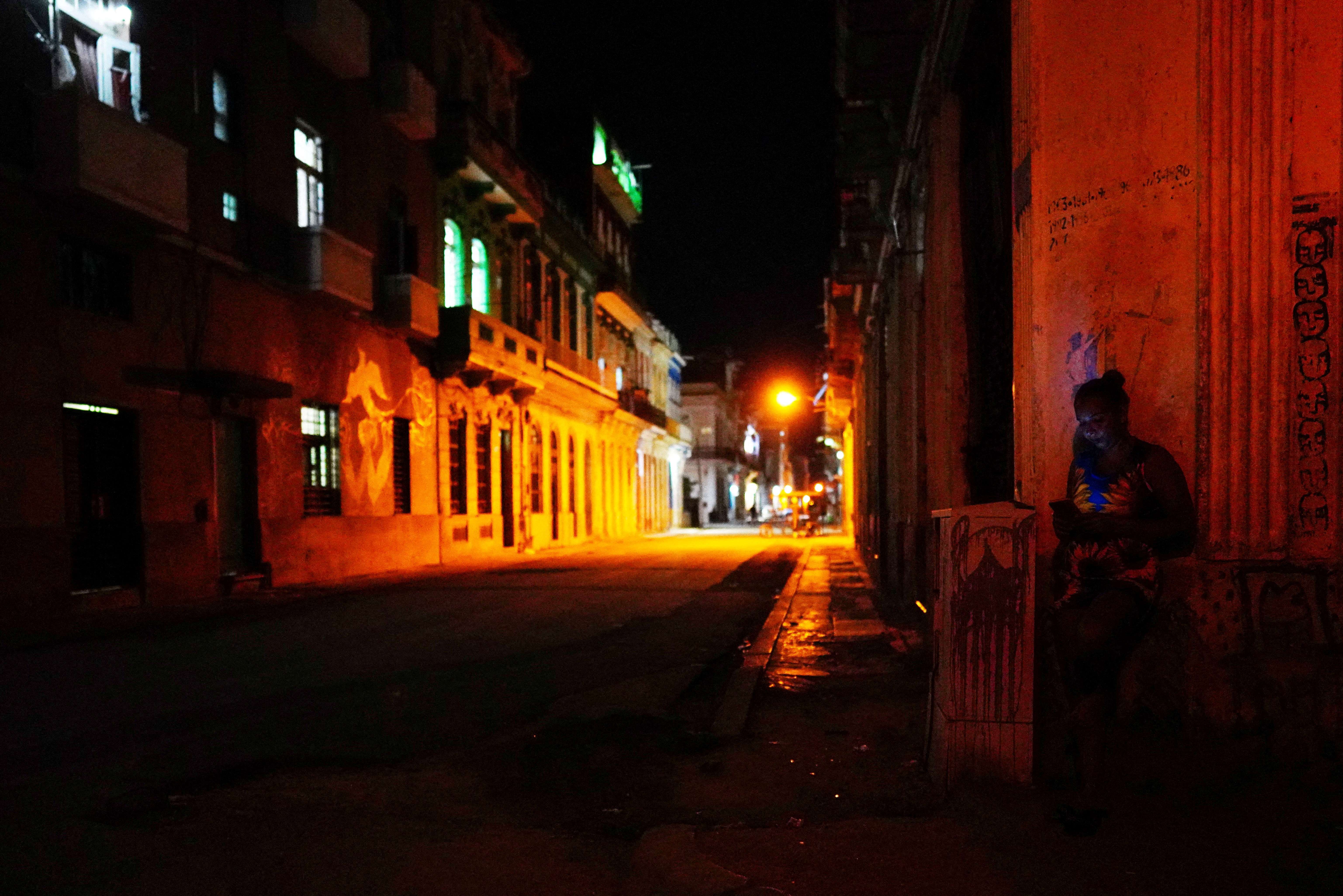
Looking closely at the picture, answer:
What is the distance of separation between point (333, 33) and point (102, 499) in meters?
8.75

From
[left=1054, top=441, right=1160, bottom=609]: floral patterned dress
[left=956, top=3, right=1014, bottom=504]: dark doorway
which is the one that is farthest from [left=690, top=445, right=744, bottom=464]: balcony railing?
[left=1054, top=441, right=1160, bottom=609]: floral patterned dress

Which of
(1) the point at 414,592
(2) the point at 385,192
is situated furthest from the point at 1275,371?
(2) the point at 385,192

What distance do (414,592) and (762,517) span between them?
58467mm

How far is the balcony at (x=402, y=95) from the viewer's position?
18359 mm

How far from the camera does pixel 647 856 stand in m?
3.42

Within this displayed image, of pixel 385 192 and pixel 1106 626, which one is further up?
pixel 385 192

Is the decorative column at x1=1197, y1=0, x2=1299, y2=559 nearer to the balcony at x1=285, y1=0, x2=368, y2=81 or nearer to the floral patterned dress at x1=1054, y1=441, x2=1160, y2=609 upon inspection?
the floral patterned dress at x1=1054, y1=441, x2=1160, y2=609

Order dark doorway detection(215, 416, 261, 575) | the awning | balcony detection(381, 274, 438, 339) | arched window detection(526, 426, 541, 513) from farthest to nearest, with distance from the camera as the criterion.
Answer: arched window detection(526, 426, 541, 513) → balcony detection(381, 274, 438, 339) → dark doorway detection(215, 416, 261, 575) → the awning

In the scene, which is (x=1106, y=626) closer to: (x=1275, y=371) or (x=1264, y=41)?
(x=1275, y=371)

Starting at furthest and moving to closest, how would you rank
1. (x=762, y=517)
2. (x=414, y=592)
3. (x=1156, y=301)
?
(x=762, y=517) < (x=414, y=592) < (x=1156, y=301)

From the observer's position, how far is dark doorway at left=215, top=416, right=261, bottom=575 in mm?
14477

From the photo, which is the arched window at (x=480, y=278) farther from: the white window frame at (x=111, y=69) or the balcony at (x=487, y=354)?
the white window frame at (x=111, y=69)

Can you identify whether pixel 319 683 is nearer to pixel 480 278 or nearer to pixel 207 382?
pixel 207 382

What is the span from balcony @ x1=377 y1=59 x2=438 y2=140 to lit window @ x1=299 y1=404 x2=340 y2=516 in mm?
6171
